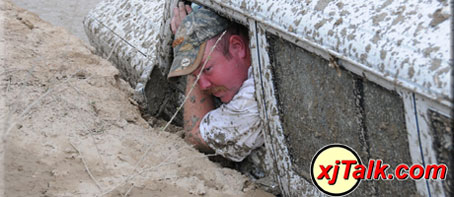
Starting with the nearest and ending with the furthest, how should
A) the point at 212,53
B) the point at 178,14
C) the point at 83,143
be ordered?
the point at 83,143
the point at 212,53
the point at 178,14

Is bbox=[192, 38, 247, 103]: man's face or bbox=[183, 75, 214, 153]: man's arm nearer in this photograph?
bbox=[192, 38, 247, 103]: man's face

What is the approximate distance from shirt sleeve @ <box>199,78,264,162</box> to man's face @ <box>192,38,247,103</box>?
0.24ft

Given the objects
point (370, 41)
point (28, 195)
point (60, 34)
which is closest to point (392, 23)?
point (370, 41)

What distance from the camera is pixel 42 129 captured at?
2805mm

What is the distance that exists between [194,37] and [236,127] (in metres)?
0.49

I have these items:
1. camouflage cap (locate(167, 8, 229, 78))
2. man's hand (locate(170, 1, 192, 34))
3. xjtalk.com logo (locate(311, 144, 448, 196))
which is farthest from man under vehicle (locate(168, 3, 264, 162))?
xjtalk.com logo (locate(311, 144, 448, 196))

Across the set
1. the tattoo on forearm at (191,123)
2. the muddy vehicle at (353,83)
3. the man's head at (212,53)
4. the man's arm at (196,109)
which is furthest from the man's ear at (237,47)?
the tattoo on forearm at (191,123)

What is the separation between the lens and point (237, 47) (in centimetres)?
295

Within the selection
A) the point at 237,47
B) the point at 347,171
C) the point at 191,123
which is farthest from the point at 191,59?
Answer: the point at 347,171

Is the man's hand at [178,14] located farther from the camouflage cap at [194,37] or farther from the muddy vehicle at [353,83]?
the muddy vehicle at [353,83]

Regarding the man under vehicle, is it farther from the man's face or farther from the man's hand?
the man's hand

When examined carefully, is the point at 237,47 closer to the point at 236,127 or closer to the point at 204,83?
the point at 204,83

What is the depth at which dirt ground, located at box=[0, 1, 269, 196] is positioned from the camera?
249 cm

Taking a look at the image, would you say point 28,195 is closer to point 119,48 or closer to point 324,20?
point 324,20
